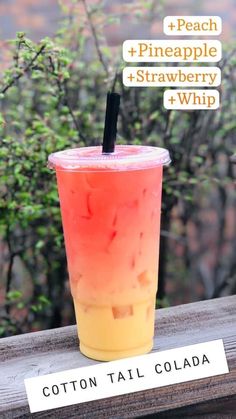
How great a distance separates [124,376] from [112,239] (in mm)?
244

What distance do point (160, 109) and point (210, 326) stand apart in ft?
2.33

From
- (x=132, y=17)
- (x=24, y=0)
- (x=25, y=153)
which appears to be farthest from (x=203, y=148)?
(x=24, y=0)

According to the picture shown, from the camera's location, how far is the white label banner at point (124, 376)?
0.94 m

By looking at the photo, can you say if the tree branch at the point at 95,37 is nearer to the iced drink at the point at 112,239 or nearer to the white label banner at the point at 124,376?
the iced drink at the point at 112,239

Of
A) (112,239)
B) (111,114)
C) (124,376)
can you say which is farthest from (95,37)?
(124,376)

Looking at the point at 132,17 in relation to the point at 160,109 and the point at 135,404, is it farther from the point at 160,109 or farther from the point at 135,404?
the point at 135,404

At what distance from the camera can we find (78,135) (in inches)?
58.4

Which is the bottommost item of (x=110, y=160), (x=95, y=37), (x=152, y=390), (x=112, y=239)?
(x=152, y=390)

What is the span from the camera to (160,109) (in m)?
1.62

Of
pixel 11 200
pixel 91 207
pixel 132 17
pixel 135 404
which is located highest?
pixel 132 17

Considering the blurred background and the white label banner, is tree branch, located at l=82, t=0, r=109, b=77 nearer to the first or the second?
the blurred background

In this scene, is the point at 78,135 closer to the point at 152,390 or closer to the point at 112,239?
the point at 112,239

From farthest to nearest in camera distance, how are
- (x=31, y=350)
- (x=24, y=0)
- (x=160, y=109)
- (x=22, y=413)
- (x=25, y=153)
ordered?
(x=24, y=0)
(x=160, y=109)
(x=25, y=153)
(x=31, y=350)
(x=22, y=413)

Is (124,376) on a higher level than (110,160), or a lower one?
lower
